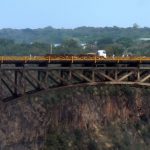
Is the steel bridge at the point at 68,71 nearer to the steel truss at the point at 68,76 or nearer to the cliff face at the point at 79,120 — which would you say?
the steel truss at the point at 68,76

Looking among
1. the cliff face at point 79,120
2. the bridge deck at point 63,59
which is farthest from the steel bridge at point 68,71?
the cliff face at point 79,120

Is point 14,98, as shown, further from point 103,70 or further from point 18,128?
point 18,128

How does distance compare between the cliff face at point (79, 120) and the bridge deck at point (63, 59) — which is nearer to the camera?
the bridge deck at point (63, 59)

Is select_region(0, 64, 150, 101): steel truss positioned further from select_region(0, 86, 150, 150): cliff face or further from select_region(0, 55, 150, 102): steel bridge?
select_region(0, 86, 150, 150): cliff face

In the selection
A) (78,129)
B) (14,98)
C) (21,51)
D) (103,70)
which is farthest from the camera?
(21,51)

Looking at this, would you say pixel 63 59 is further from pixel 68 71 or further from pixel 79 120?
pixel 79 120

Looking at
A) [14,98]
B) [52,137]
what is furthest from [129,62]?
[52,137]

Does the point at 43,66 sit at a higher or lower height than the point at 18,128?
higher
